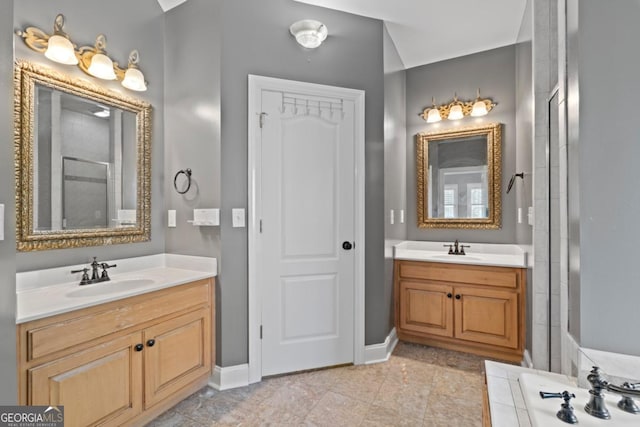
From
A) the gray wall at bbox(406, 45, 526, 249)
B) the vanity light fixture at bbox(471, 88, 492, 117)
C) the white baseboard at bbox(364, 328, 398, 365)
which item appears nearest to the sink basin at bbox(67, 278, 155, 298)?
the white baseboard at bbox(364, 328, 398, 365)

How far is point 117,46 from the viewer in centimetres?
220

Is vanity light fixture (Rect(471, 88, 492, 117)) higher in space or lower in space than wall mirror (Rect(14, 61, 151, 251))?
higher

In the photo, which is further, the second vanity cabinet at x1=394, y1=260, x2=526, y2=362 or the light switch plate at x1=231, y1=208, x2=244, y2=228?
the second vanity cabinet at x1=394, y1=260, x2=526, y2=362

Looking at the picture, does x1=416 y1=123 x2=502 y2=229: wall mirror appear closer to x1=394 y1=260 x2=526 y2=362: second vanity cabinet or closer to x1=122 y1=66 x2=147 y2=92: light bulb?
→ x1=394 y1=260 x2=526 y2=362: second vanity cabinet

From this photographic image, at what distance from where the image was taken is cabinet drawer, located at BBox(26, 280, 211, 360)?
4.36ft

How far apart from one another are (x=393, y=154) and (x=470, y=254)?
49.3 inches

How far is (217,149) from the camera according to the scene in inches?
87.6

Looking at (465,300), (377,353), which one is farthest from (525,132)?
(377,353)

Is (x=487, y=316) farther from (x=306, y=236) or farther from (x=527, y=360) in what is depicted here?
(x=306, y=236)

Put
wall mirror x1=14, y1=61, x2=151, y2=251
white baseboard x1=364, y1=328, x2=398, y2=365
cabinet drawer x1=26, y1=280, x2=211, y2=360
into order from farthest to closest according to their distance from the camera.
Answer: white baseboard x1=364, y1=328, x2=398, y2=365 → wall mirror x1=14, y1=61, x2=151, y2=251 → cabinet drawer x1=26, y1=280, x2=211, y2=360

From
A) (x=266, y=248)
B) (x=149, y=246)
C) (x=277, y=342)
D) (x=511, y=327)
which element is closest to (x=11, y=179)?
(x=149, y=246)

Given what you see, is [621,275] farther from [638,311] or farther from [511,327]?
[511,327]

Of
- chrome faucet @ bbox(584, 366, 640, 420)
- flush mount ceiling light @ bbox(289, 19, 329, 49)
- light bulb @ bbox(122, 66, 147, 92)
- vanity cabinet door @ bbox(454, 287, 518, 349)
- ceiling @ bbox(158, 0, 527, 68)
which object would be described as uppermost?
ceiling @ bbox(158, 0, 527, 68)

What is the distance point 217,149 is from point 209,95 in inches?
15.8
